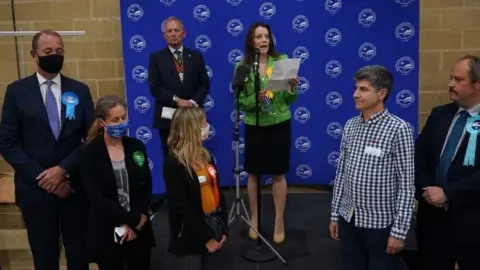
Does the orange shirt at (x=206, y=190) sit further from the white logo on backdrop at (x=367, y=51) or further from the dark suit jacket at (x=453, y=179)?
the white logo on backdrop at (x=367, y=51)

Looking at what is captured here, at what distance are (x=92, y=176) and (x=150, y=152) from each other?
236 cm

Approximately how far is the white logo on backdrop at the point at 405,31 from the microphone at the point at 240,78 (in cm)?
197

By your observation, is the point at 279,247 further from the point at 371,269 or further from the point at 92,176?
the point at 92,176

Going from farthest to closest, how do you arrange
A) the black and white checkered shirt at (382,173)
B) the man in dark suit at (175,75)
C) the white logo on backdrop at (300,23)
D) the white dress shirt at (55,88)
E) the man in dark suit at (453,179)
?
the white logo on backdrop at (300,23), the man in dark suit at (175,75), the white dress shirt at (55,88), the man in dark suit at (453,179), the black and white checkered shirt at (382,173)

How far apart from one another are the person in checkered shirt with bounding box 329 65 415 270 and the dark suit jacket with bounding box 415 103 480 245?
285 mm

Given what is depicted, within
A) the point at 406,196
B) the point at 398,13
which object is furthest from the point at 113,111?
the point at 398,13

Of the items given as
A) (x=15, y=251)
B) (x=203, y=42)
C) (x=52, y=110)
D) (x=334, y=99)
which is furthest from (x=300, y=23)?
(x=15, y=251)

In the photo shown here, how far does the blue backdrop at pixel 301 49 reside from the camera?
4793 mm

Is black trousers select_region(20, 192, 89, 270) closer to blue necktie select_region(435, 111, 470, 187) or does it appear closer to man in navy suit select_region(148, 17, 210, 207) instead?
man in navy suit select_region(148, 17, 210, 207)

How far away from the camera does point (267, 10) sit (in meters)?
4.80

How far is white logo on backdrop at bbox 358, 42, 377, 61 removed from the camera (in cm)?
482

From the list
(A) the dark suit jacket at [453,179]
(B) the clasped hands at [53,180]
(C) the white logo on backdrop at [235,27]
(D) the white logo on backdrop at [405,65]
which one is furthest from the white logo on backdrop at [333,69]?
(B) the clasped hands at [53,180]

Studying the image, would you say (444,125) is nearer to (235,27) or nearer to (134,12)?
(235,27)

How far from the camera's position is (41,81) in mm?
2926
